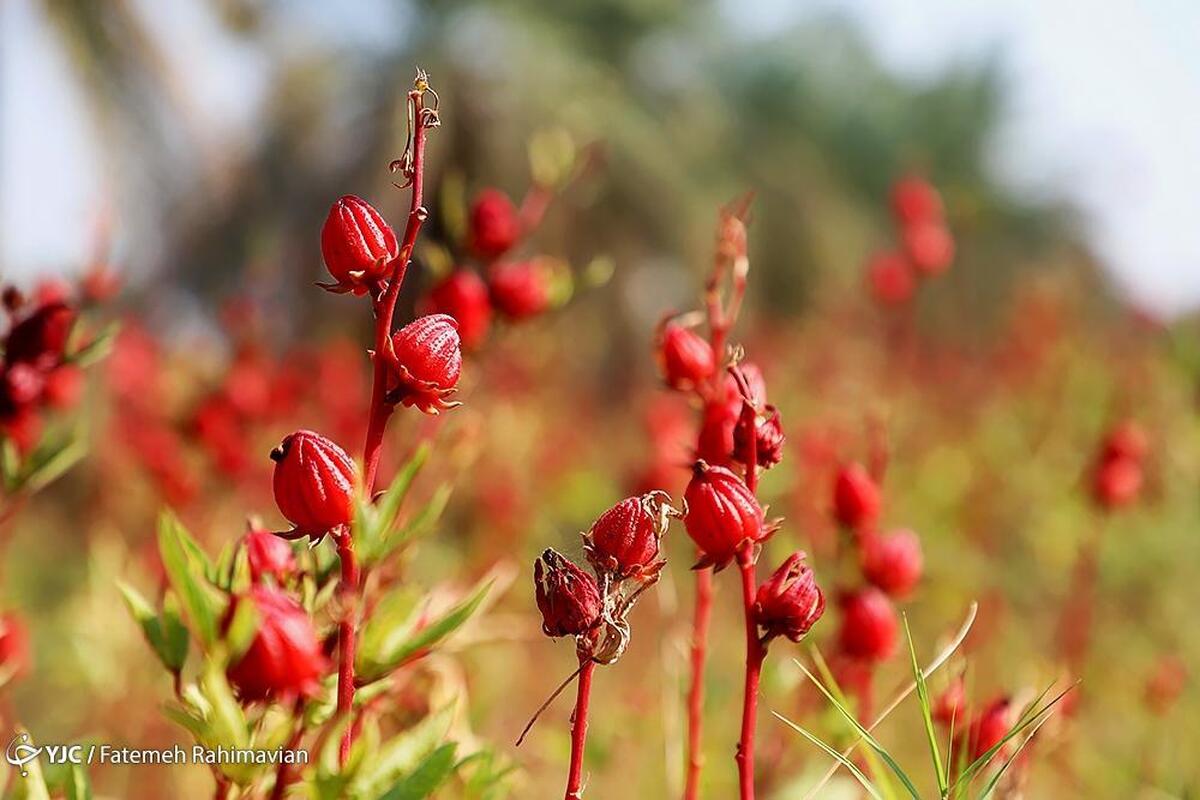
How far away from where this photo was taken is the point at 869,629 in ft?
1.73

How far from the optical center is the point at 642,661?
162cm

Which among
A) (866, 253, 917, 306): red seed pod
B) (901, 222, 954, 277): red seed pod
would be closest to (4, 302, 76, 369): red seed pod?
(901, 222, 954, 277): red seed pod

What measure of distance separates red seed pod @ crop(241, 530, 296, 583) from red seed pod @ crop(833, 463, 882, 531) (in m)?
0.29

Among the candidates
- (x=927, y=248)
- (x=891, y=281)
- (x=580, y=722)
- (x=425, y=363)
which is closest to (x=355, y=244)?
(x=425, y=363)

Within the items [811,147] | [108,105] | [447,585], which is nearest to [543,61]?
[108,105]

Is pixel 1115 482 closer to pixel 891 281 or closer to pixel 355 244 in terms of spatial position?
pixel 891 281

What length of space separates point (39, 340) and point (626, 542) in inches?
12.0

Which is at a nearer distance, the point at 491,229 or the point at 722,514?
the point at 722,514

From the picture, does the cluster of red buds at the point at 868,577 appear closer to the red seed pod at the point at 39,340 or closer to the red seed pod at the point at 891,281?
the red seed pod at the point at 39,340

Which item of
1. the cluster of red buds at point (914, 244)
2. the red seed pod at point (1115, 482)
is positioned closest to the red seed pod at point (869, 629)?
the red seed pod at point (1115, 482)

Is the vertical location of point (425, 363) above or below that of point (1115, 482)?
above

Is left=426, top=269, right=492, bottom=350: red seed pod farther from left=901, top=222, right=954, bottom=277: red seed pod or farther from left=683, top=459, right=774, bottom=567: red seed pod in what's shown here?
left=901, top=222, right=954, bottom=277: red seed pod

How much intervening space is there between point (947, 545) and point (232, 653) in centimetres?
139

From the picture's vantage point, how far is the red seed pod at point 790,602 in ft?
1.16
